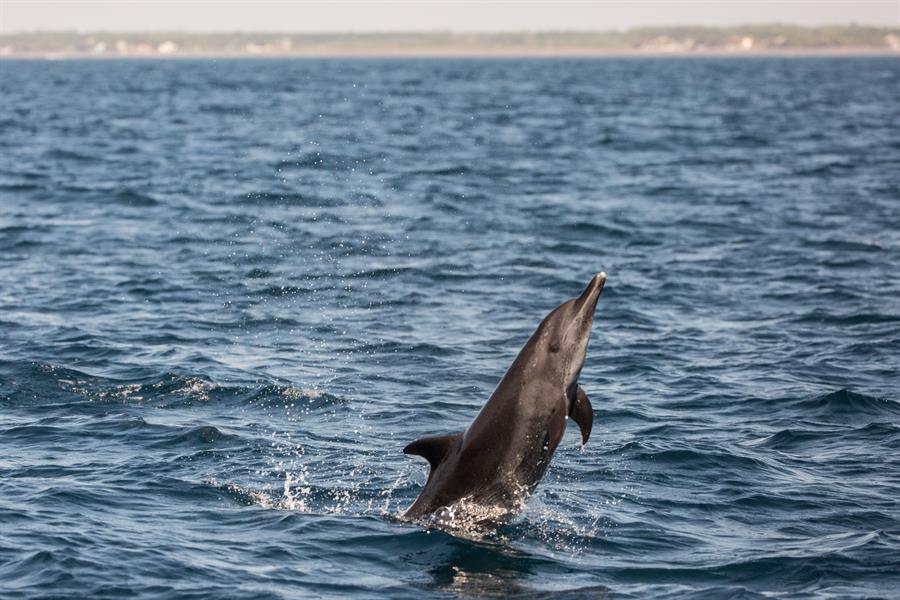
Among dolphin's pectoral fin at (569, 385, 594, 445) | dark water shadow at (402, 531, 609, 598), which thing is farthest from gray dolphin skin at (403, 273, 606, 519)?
dark water shadow at (402, 531, 609, 598)

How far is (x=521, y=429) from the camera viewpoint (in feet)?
37.1

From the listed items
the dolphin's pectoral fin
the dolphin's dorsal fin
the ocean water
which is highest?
the dolphin's pectoral fin

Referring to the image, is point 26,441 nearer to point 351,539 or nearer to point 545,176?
point 351,539

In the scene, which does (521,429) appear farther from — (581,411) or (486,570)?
(486,570)

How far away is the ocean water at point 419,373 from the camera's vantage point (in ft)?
36.4

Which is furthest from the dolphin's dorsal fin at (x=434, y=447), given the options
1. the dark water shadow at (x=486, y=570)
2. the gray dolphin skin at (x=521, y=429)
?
the dark water shadow at (x=486, y=570)

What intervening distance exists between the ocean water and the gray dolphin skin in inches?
16.7

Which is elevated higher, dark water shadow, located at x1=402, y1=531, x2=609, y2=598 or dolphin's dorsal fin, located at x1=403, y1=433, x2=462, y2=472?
dolphin's dorsal fin, located at x1=403, y1=433, x2=462, y2=472

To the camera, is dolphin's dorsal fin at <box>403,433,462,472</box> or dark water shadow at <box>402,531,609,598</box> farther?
dolphin's dorsal fin at <box>403,433,462,472</box>

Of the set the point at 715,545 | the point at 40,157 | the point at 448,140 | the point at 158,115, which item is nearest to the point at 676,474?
the point at 715,545

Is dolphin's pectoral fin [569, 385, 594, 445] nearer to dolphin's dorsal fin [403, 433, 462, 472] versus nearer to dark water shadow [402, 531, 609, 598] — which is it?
dolphin's dorsal fin [403, 433, 462, 472]

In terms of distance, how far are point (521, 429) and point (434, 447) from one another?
30.9 inches

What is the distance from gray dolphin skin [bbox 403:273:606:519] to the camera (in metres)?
11.3

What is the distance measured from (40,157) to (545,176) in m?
17.5
